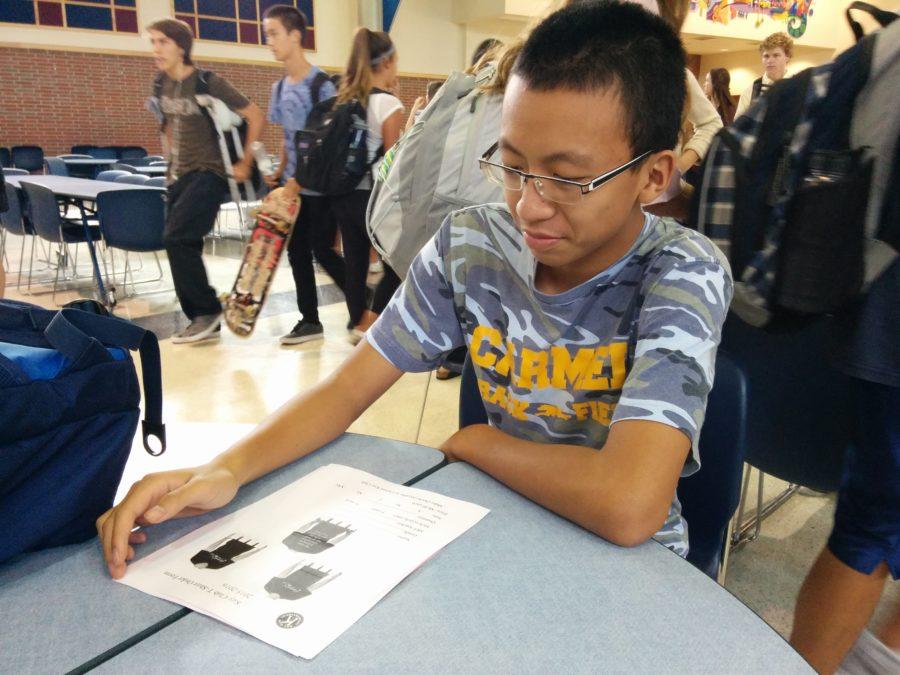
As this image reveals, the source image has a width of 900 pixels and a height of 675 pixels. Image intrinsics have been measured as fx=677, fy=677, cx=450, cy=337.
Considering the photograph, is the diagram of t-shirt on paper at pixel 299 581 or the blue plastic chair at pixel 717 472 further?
the blue plastic chair at pixel 717 472

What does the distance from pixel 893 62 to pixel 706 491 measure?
0.71m

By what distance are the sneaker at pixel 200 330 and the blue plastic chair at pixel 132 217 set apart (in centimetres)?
56

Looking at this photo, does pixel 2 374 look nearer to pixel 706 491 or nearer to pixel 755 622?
pixel 755 622

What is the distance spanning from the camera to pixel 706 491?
41.3 inches

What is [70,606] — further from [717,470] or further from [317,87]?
[317,87]

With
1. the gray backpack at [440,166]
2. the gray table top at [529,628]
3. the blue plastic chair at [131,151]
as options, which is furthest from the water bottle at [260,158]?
the blue plastic chair at [131,151]

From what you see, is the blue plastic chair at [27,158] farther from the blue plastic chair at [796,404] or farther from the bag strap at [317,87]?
the blue plastic chair at [796,404]

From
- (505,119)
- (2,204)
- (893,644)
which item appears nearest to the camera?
(505,119)

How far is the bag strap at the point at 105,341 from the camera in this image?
2.44 feet

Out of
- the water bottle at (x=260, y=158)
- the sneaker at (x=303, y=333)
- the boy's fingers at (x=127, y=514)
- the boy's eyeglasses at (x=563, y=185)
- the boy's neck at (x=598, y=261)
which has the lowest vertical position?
the sneaker at (x=303, y=333)

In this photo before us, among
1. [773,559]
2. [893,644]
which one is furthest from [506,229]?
[773,559]

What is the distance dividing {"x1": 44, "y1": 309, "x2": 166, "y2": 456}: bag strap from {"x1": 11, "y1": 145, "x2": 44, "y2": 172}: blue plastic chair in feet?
32.8

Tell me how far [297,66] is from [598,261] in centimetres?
286

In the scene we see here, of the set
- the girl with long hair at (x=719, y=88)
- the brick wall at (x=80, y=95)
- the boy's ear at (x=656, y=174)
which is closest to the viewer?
the boy's ear at (x=656, y=174)
